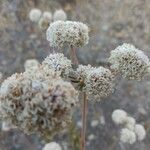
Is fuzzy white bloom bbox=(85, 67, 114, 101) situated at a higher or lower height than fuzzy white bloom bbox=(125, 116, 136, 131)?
lower

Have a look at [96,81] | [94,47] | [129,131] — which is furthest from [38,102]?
[94,47]

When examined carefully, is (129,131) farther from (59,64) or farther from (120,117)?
(59,64)

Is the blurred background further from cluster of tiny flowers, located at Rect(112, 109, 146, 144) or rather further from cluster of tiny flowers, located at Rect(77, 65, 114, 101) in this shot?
cluster of tiny flowers, located at Rect(77, 65, 114, 101)

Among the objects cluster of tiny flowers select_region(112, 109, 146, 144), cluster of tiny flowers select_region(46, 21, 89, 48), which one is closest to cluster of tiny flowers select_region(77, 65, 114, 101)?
cluster of tiny flowers select_region(46, 21, 89, 48)

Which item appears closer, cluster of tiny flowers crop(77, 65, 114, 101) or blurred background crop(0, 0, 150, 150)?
cluster of tiny flowers crop(77, 65, 114, 101)

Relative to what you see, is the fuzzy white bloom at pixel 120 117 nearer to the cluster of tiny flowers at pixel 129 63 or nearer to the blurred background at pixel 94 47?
the blurred background at pixel 94 47

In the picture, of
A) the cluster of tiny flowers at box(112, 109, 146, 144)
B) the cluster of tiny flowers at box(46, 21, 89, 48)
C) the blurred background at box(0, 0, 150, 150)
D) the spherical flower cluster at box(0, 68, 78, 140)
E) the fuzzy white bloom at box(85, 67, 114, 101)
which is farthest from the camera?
the blurred background at box(0, 0, 150, 150)

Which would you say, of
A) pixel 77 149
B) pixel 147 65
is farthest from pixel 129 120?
pixel 147 65
